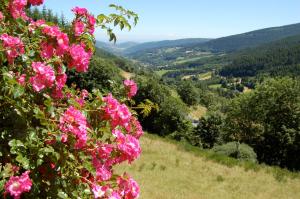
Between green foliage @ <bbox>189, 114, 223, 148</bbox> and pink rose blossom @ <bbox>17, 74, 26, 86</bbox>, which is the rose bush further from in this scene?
green foliage @ <bbox>189, 114, 223, 148</bbox>

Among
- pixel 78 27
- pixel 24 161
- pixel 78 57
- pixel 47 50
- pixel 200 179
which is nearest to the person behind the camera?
pixel 24 161

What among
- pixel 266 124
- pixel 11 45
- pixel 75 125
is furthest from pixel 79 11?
pixel 266 124

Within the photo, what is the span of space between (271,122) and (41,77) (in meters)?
54.0

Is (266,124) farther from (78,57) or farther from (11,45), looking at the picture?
(11,45)

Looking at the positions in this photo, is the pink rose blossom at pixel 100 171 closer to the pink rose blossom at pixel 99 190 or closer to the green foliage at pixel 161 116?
the pink rose blossom at pixel 99 190

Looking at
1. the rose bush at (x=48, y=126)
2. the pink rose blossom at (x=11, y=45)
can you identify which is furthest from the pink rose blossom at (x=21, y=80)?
the pink rose blossom at (x=11, y=45)

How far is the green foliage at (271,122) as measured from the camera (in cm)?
5009

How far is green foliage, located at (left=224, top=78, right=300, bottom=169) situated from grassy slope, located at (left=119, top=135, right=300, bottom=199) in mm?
35140

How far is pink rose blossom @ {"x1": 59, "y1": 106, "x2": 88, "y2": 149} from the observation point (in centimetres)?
269

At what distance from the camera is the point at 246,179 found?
13.0m

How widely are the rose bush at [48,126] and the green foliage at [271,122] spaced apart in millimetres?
46964

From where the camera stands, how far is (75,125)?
8.93ft

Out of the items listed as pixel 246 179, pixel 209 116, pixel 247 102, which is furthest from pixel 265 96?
pixel 246 179

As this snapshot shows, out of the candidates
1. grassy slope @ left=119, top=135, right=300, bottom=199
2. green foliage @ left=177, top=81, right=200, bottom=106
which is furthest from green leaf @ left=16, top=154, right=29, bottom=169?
green foliage @ left=177, top=81, right=200, bottom=106
